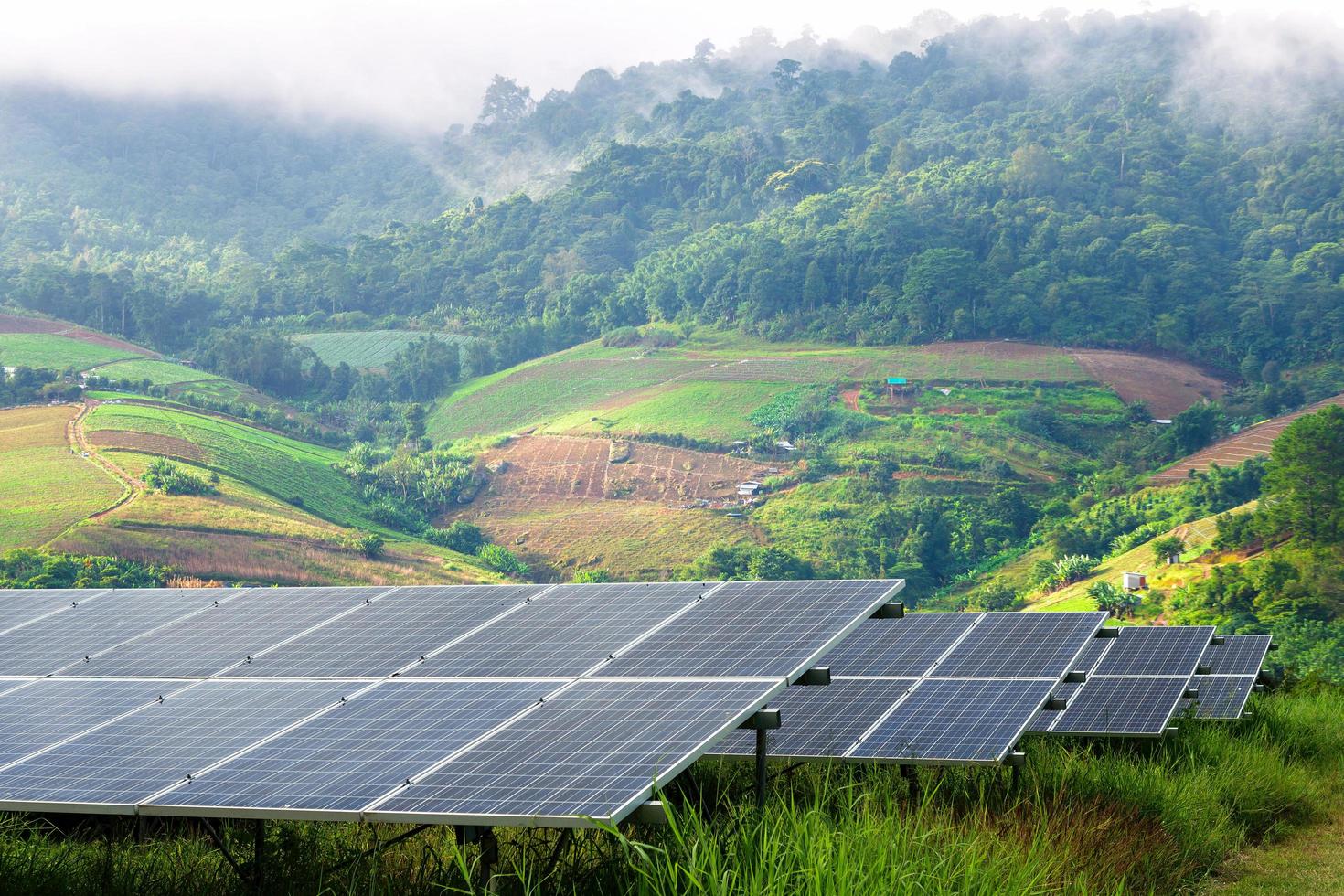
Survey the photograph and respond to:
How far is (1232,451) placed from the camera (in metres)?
88.4

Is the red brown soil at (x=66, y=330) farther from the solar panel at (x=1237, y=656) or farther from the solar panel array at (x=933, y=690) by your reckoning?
the solar panel array at (x=933, y=690)

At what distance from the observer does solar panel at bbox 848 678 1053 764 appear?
11414mm

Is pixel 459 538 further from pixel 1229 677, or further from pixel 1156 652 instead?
pixel 1156 652

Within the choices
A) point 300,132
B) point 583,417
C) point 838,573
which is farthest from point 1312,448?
point 300,132

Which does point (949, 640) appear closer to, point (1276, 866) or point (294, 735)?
point (1276, 866)

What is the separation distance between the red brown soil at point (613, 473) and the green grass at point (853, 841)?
243 ft

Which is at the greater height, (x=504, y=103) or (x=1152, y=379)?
(x=504, y=103)

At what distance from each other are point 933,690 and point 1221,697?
6422mm

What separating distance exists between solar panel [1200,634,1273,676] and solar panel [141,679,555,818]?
1395 cm

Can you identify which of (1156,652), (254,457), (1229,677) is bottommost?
(254,457)

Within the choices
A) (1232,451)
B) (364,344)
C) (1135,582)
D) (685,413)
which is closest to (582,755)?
(1135,582)

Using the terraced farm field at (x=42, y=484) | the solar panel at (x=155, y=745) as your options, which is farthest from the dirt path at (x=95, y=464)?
the solar panel at (x=155, y=745)

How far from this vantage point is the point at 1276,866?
1188cm

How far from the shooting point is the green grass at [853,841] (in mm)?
6910
